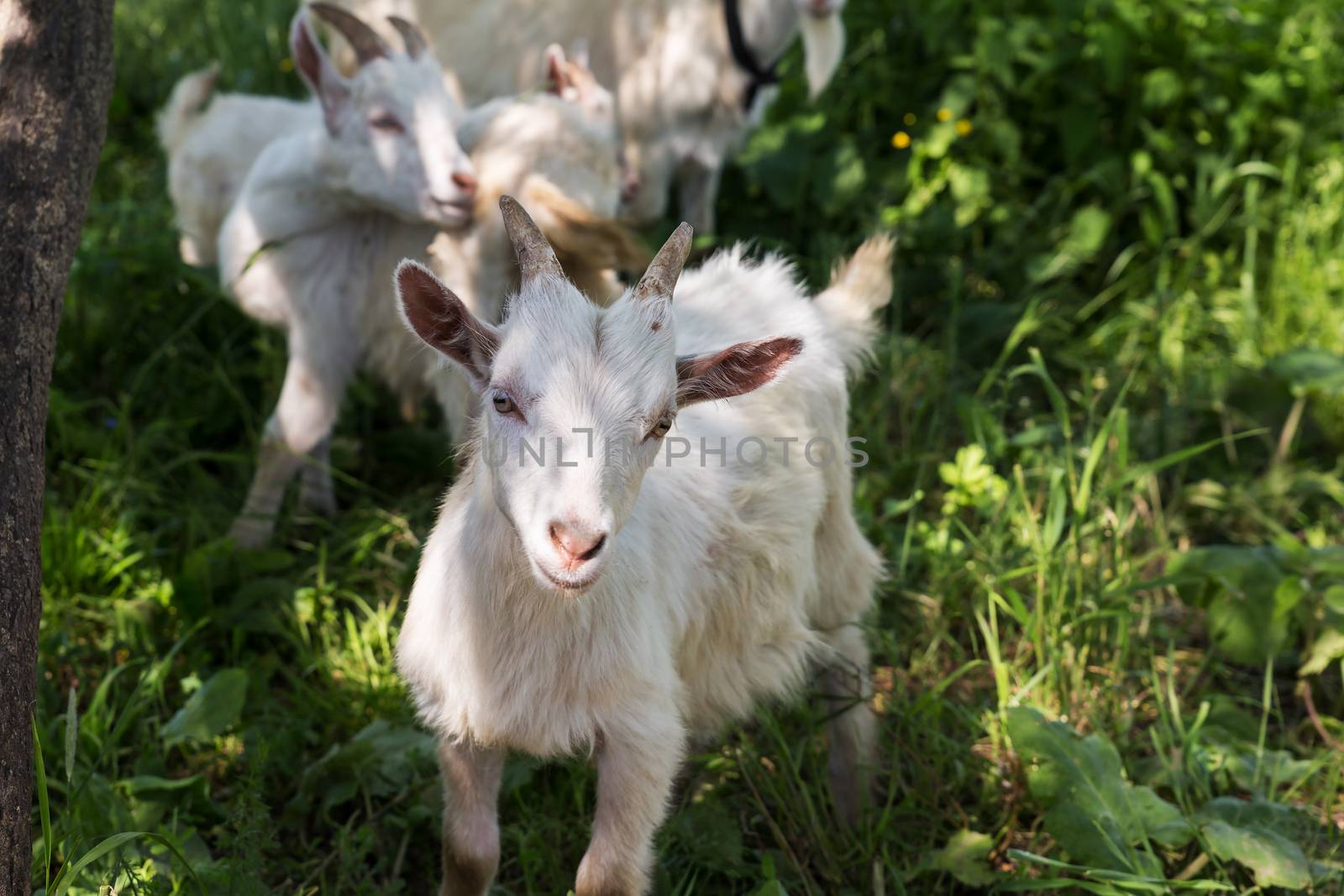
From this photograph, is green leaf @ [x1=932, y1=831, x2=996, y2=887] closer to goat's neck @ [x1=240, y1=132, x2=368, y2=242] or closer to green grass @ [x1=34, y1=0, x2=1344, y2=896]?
green grass @ [x1=34, y1=0, x2=1344, y2=896]

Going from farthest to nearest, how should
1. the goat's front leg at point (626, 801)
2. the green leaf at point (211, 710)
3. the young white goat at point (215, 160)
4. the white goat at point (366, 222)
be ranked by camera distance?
the young white goat at point (215, 160)
the white goat at point (366, 222)
the green leaf at point (211, 710)
the goat's front leg at point (626, 801)

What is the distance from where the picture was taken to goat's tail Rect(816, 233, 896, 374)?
3328 mm

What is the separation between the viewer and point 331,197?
3.92m

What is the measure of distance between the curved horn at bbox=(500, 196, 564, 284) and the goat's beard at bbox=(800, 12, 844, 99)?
302 centimetres

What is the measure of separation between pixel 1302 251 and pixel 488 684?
13.2 ft

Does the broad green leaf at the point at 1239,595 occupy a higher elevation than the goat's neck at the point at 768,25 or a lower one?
lower

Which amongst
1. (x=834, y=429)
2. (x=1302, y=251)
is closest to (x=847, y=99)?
(x=1302, y=251)

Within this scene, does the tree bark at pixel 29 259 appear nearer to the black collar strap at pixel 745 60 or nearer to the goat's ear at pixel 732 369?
the goat's ear at pixel 732 369

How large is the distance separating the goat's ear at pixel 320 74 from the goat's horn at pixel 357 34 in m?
0.08

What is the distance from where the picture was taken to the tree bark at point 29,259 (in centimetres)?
212

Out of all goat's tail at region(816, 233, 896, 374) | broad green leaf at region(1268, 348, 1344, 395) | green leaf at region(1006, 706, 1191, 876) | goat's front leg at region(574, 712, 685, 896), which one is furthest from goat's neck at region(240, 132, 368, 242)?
broad green leaf at region(1268, 348, 1344, 395)

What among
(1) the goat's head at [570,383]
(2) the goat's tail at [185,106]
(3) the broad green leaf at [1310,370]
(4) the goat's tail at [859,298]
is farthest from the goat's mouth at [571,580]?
(2) the goat's tail at [185,106]

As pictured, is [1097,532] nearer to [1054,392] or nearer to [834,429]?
[1054,392]

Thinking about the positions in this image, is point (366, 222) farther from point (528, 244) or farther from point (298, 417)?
point (528, 244)
